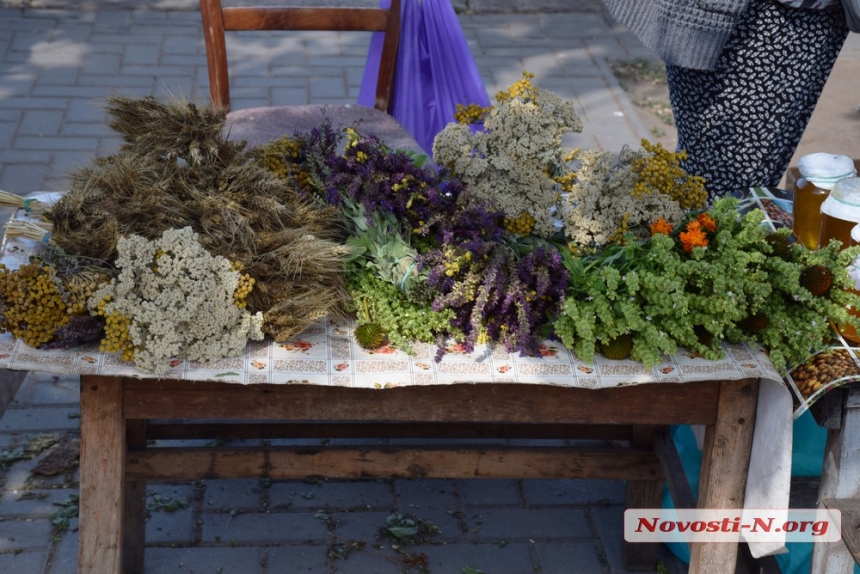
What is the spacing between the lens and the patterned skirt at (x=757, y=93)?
7.52 ft

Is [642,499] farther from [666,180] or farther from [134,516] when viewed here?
[134,516]

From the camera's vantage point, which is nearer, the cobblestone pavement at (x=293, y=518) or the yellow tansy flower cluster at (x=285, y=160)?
the yellow tansy flower cluster at (x=285, y=160)

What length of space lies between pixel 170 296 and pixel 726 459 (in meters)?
1.09

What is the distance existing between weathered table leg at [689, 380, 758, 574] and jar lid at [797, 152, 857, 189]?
46cm

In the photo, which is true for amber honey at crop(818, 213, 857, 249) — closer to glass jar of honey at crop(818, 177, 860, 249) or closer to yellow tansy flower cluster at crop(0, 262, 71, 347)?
glass jar of honey at crop(818, 177, 860, 249)

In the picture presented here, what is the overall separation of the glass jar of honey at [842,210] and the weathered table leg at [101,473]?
138 centimetres

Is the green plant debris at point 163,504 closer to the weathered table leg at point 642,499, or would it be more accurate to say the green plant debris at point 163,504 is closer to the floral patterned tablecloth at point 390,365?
the floral patterned tablecloth at point 390,365

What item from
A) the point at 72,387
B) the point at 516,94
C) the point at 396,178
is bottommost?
the point at 72,387

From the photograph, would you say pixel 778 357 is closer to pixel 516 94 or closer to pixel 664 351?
pixel 664 351

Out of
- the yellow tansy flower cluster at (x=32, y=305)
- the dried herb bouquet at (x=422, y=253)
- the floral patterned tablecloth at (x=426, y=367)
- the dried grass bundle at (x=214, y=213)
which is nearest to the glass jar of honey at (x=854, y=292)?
the dried herb bouquet at (x=422, y=253)

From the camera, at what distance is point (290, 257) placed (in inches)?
66.7

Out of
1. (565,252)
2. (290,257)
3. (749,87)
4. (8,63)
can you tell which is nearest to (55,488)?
(290,257)

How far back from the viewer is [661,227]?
70.9 inches

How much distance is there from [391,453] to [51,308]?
2.57 ft
